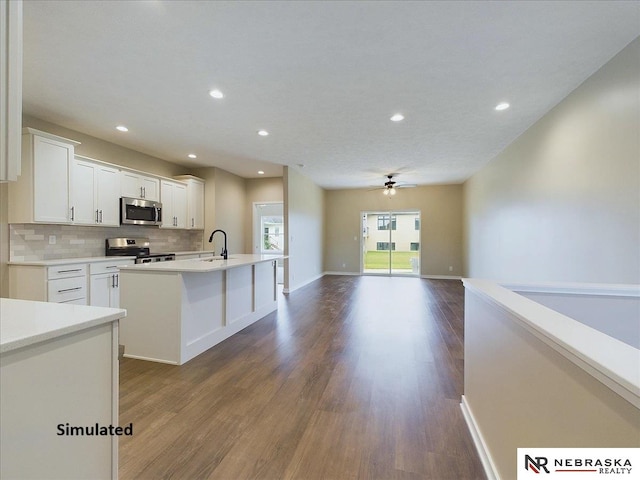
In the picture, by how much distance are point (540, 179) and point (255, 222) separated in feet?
19.6

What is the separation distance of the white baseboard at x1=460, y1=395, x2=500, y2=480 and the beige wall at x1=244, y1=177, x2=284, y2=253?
6.14 m

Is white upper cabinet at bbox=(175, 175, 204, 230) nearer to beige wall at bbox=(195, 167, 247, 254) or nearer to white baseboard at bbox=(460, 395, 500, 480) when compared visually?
beige wall at bbox=(195, 167, 247, 254)

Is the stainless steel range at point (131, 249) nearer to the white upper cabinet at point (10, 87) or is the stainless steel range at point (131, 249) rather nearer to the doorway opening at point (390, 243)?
the white upper cabinet at point (10, 87)

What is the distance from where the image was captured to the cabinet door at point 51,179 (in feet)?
11.0

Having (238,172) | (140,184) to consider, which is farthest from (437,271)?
(140,184)

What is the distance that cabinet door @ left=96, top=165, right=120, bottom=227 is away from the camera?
13.6 ft

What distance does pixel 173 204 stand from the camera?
5461 millimetres

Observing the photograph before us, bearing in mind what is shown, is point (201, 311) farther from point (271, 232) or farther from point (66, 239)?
point (271, 232)

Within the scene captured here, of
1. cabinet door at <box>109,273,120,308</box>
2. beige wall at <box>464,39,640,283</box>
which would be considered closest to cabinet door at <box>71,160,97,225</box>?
cabinet door at <box>109,273,120,308</box>

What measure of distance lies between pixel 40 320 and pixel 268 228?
22.0ft

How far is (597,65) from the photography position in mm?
2357

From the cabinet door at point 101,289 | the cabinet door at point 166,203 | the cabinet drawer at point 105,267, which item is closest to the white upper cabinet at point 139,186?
the cabinet door at point 166,203

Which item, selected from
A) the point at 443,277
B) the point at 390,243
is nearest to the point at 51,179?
the point at 390,243

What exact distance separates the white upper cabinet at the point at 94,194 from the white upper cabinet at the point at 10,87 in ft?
12.0
